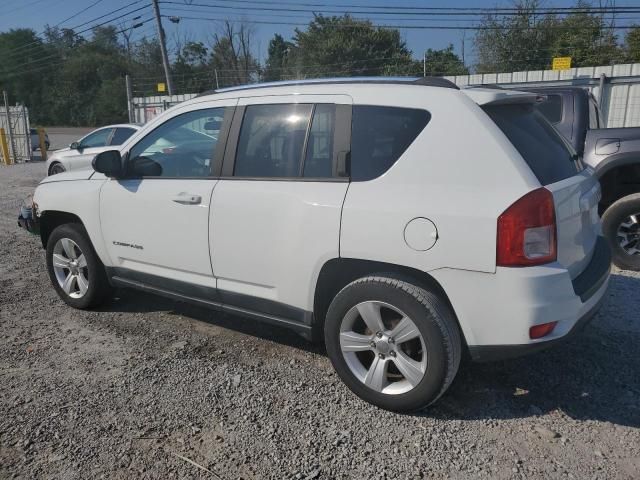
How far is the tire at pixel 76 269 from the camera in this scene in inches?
174

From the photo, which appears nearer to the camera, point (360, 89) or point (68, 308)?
point (360, 89)

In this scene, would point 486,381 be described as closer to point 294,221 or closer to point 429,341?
point 429,341

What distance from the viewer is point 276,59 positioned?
182ft

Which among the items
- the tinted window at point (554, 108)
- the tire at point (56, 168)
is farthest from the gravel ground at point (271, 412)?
the tire at point (56, 168)

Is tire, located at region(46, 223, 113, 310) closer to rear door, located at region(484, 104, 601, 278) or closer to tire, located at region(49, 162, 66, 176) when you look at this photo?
rear door, located at region(484, 104, 601, 278)

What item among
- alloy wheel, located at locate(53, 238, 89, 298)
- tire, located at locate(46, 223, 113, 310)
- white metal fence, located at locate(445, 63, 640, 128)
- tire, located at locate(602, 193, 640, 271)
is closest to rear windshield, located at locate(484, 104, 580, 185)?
tire, located at locate(602, 193, 640, 271)

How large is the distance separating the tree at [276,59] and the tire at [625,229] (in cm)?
3411

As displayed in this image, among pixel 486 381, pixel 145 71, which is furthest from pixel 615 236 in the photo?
pixel 145 71

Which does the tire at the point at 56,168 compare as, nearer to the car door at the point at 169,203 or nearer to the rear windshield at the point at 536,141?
the car door at the point at 169,203

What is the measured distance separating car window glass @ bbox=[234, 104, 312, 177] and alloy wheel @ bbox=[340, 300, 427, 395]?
95 cm

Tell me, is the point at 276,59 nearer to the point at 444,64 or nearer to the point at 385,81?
the point at 444,64

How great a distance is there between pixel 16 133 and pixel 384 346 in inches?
865

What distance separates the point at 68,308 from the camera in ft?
15.6

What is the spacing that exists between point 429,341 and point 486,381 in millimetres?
860
